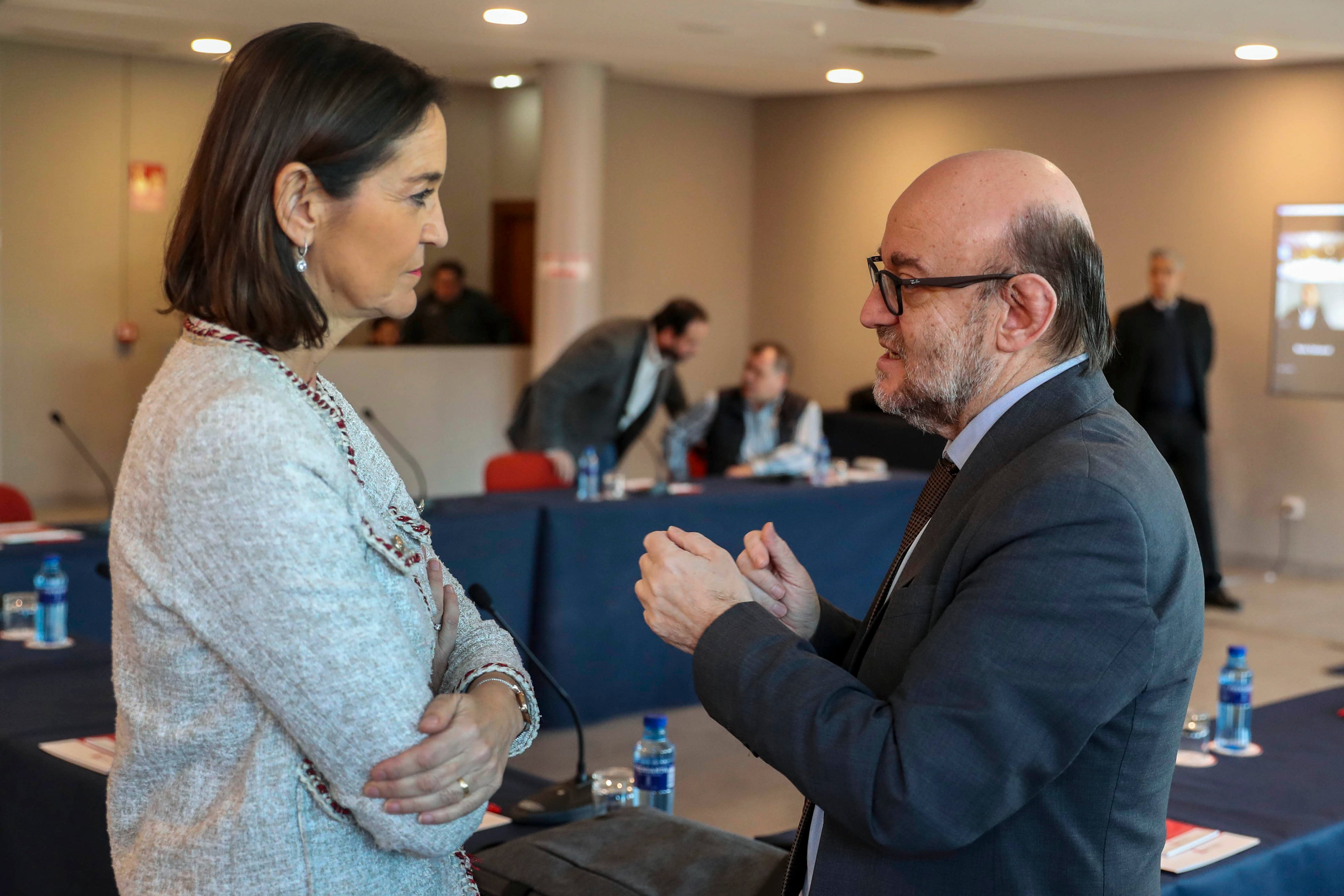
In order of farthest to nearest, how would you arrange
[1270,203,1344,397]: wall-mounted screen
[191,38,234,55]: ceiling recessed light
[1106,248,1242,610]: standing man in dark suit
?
[191,38,234,55]: ceiling recessed light, [1270,203,1344,397]: wall-mounted screen, [1106,248,1242,610]: standing man in dark suit

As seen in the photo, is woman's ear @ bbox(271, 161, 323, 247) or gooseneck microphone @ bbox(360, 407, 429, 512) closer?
woman's ear @ bbox(271, 161, 323, 247)

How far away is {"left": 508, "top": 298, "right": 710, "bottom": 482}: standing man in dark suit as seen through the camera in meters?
5.63

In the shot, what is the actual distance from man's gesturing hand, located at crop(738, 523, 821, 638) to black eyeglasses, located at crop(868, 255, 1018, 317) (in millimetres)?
313

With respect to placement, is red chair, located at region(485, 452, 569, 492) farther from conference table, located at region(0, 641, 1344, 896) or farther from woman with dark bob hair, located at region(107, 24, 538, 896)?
woman with dark bob hair, located at region(107, 24, 538, 896)

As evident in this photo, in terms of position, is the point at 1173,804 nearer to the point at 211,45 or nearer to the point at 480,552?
the point at 480,552

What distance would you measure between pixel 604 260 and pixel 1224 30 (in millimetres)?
4590

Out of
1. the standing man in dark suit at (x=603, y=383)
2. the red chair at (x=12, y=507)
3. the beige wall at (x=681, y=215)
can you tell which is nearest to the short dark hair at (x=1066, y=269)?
the red chair at (x=12, y=507)

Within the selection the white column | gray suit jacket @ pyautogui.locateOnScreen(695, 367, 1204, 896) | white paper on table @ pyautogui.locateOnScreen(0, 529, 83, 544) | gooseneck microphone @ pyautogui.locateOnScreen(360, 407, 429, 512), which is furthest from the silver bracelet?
the white column

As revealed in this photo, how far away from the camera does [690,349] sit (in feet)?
18.9

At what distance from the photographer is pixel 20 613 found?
3053 millimetres

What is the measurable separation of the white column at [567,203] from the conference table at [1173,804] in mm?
6403

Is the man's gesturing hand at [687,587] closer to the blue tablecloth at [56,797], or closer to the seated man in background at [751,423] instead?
the blue tablecloth at [56,797]

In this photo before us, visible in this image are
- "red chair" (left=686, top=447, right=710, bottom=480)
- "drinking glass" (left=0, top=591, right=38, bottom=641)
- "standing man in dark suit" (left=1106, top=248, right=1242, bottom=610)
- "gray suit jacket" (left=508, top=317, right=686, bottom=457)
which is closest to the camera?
"drinking glass" (left=0, top=591, right=38, bottom=641)

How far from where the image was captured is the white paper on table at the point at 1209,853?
5.70ft
